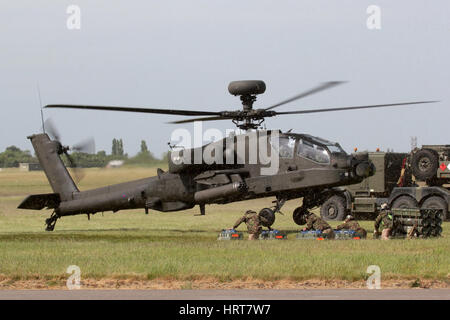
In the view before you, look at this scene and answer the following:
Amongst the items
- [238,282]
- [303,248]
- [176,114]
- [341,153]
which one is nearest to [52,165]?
[176,114]

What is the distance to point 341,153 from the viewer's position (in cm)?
2245

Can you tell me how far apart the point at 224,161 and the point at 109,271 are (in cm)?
937

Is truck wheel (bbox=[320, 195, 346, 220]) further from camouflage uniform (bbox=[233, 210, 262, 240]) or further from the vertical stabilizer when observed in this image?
camouflage uniform (bbox=[233, 210, 262, 240])

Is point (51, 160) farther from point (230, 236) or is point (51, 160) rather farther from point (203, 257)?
point (203, 257)

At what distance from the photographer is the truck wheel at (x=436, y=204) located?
1163 inches

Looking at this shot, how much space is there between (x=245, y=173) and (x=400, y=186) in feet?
35.3

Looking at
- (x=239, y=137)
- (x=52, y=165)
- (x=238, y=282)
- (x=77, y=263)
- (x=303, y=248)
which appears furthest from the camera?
(x=52, y=165)

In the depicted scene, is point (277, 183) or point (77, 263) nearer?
point (77, 263)

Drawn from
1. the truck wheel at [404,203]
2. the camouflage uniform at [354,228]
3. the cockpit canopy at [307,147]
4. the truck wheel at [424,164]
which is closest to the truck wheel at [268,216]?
the cockpit canopy at [307,147]

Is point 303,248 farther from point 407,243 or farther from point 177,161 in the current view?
point 177,161

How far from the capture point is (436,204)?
97.3ft

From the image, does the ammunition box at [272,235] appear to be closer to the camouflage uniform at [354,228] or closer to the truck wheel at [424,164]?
the camouflage uniform at [354,228]

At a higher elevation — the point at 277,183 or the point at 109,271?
the point at 277,183

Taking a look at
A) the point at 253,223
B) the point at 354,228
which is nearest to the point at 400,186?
the point at 354,228
